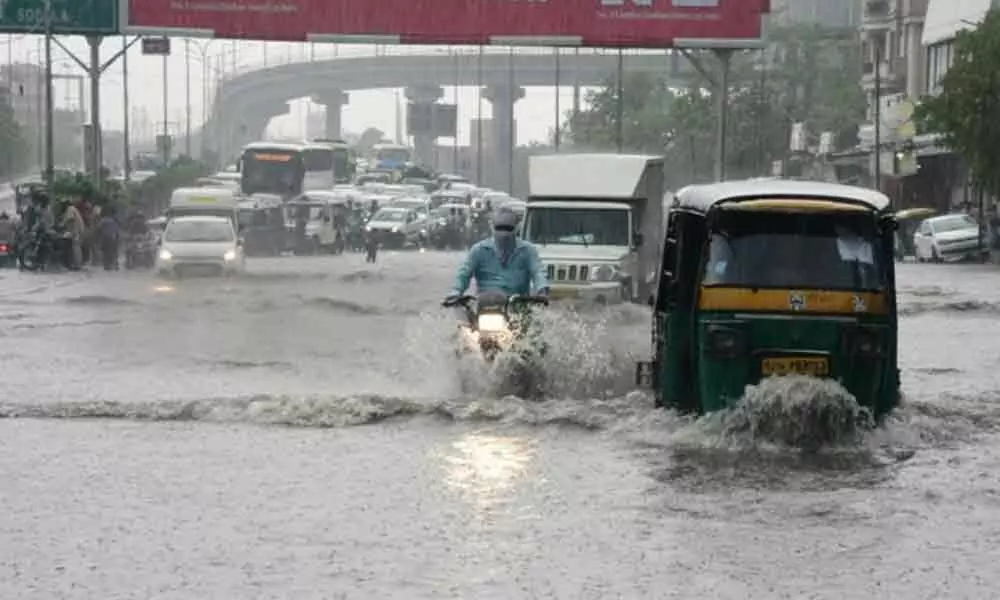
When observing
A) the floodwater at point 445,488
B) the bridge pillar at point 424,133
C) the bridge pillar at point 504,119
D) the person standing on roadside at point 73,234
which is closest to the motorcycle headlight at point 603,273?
the floodwater at point 445,488

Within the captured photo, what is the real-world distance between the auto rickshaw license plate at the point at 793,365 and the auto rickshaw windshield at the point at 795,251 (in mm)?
503

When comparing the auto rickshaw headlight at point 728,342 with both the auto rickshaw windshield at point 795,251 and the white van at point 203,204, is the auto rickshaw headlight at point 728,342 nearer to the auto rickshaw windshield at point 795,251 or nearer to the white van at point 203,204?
the auto rickshaw windshield at point 795,251

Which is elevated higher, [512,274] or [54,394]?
[512,274]

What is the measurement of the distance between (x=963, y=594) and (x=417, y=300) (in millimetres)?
24594

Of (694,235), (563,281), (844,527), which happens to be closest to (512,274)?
(694,235)

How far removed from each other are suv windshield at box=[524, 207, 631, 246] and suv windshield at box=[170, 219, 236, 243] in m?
12.7

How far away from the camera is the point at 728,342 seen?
43.4 ft

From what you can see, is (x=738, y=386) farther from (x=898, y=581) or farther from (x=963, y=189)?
(x=963, y=189)

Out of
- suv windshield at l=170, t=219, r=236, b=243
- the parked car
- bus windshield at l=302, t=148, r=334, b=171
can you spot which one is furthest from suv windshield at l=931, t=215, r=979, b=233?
bus windshield at l=302, t=148, r=334, b=171

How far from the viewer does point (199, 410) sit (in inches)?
617

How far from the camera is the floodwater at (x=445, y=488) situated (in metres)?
9.14

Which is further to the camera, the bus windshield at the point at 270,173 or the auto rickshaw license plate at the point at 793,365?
the bus windshield at the point at 270,173

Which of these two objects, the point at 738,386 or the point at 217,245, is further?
the point at 217,245

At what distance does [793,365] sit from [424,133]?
146732mm
